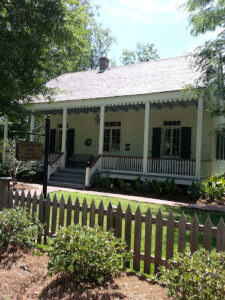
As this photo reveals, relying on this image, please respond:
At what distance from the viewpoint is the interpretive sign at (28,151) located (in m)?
5.16

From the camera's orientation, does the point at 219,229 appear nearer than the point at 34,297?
No

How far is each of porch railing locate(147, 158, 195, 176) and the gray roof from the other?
10.8 feet

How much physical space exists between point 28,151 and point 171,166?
8068 millimetres

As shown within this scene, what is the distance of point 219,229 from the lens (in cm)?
327

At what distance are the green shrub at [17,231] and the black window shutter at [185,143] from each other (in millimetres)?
10216

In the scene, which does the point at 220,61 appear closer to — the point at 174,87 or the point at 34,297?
the point at 174,87

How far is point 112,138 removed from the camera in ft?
52.0

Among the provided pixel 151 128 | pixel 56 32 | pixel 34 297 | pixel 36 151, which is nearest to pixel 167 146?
pixel 151 128

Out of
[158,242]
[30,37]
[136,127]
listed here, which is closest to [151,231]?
[158,242]

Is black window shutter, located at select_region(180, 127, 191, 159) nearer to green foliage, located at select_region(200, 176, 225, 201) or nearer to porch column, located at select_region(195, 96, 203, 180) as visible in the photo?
porch column, located at select_region(195, 96, 203, 180)

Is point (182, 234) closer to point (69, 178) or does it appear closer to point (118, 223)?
point (118, 223)

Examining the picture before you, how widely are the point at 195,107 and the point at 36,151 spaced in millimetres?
10333

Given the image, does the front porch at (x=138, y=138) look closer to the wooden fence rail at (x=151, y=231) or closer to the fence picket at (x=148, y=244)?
the wooden fence rail at (x=151, y=231)

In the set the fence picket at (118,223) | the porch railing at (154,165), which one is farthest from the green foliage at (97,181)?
the fence picket at (118,223)
